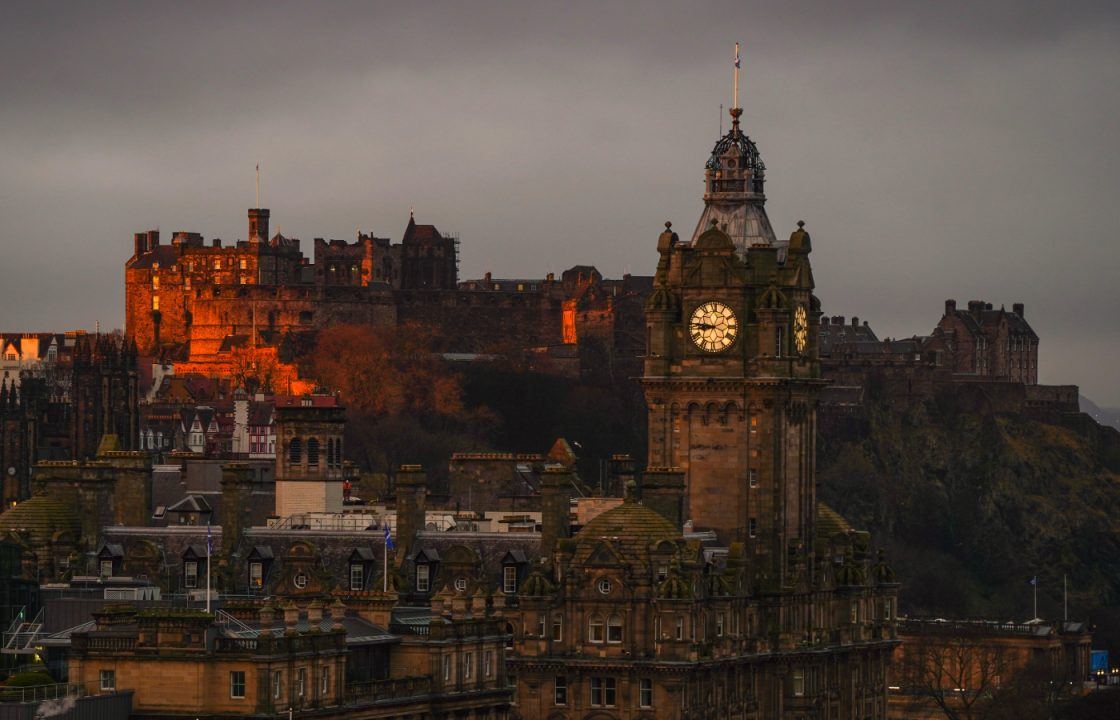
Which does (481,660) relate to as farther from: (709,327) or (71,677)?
(709,327)

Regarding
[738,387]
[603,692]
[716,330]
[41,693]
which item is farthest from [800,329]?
[41,693]

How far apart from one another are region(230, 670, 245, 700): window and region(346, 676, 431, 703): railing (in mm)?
5105

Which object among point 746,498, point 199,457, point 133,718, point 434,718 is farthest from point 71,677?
point 199,457

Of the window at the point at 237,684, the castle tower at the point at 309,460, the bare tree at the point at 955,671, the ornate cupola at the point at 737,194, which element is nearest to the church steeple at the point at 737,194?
the ornate cupola at the point at 737,194

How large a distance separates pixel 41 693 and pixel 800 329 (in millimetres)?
46187

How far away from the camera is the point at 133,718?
10688 cm

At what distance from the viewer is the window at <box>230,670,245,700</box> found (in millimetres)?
107250

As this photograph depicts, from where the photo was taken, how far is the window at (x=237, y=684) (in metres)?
107

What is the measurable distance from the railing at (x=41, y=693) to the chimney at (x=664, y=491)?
35.0m

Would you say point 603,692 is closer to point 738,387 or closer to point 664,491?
point 664,491

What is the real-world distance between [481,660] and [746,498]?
2523 centimetres

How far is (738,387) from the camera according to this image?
474 ft

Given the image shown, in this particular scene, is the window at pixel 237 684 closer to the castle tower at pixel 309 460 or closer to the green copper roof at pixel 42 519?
the green copper roof at pixel 42 519

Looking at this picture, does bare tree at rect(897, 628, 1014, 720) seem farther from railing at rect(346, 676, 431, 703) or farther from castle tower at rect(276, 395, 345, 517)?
railing at rect(346, 676, 431, 703)
